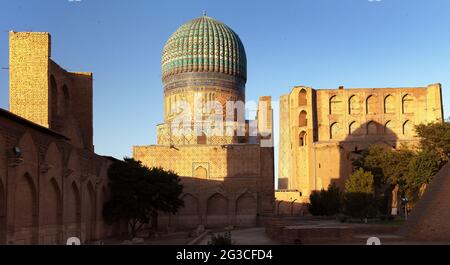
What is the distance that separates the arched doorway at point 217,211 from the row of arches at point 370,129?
17258mm

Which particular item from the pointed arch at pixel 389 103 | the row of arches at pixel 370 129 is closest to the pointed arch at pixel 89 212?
the row of arches at pixel 370 129

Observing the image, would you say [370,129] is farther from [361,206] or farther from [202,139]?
[361,206]

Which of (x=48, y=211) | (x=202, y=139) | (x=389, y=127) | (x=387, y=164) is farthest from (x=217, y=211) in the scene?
(x=389, y=127)

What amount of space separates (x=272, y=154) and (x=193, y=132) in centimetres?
676

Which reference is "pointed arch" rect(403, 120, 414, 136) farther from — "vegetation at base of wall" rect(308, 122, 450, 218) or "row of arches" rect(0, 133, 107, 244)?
"row of arches" rect(0, 133, 107, 244)

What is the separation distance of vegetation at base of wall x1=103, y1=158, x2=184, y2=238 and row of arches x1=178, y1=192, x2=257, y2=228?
23.3 feet

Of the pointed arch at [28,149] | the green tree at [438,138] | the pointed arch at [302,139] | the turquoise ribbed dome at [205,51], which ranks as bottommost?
the pointed arch at [28,149]

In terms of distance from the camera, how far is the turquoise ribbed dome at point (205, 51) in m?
48.8

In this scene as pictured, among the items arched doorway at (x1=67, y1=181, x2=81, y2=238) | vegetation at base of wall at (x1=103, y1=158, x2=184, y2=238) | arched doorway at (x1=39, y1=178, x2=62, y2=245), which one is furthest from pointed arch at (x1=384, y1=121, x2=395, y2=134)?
arched doorway at (x1=39, y1=178, x2=62, y2=245)

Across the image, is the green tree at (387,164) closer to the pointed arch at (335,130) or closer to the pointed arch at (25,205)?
the pointed arch at (335,130)

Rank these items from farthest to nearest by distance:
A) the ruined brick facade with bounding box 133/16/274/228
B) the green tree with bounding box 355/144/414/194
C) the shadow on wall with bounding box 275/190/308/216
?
1. the shadow on wall with bounding box 275/190/308/216
2. the green tree with bounding box 355/144/414/194
3. the ruined brick facade with bounding box 133/16/274/228

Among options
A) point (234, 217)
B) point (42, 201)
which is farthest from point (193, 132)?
point (42, 201)

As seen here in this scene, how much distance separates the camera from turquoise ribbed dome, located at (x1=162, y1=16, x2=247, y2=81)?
48.8 meters

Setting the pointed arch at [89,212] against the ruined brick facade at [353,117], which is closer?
the pointed arch at [89,212]
